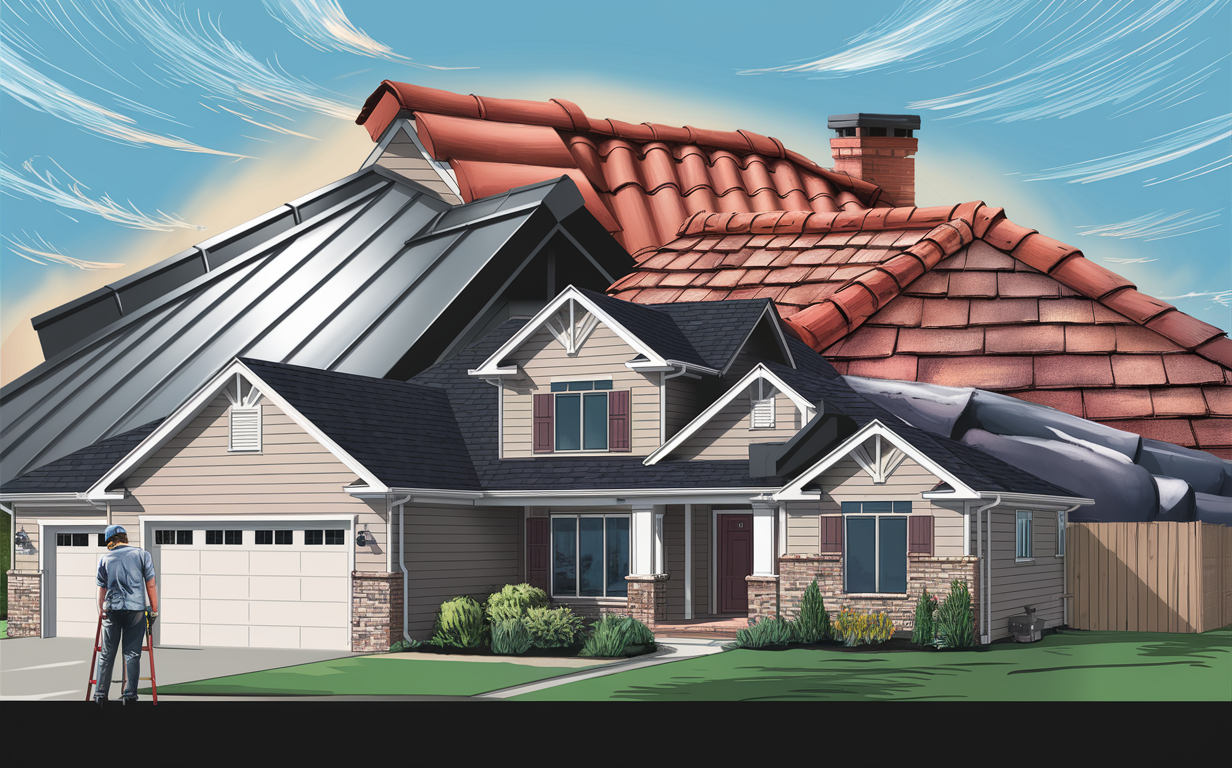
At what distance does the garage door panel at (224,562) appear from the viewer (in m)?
25.4

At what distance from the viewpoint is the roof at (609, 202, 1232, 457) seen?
99.0 ft

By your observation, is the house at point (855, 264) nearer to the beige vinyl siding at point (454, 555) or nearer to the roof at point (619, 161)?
the roof at point (619, 161)

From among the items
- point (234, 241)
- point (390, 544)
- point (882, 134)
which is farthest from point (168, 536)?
point (882, 134)

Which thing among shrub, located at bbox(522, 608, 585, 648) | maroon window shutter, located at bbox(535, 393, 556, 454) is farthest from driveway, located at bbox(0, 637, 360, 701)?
maroon window shutter, located at bbox(535, 393, 556, 454)

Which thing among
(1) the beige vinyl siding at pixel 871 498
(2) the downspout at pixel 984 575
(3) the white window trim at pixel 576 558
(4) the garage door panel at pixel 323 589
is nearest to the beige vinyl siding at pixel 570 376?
(3) the white window trim at pixel 576 558

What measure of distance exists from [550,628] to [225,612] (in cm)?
596

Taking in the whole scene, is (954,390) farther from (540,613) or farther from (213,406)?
(213,406)

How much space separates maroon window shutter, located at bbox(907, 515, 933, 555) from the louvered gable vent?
37.1 feet

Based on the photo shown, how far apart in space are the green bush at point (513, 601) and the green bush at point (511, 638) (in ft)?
2.63

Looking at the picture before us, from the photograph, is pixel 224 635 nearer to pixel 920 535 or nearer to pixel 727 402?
pixel 727 402

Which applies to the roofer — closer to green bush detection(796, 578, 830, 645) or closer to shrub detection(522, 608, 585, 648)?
shrub detection(522, 608, 585, 648)

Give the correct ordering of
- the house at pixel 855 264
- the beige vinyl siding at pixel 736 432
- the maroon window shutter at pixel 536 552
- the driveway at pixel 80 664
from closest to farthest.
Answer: the driveway at pixel 80 664, the beige vinyl siding at pixel 736 432, the maroon window shutter at pixel 536 552, the house at pixel 855 264

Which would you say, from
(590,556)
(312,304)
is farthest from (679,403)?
(312,304)

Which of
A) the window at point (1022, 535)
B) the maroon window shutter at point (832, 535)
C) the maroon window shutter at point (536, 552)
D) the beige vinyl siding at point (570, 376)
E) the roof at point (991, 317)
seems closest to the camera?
the maroon window shutter at point (832, 535)
